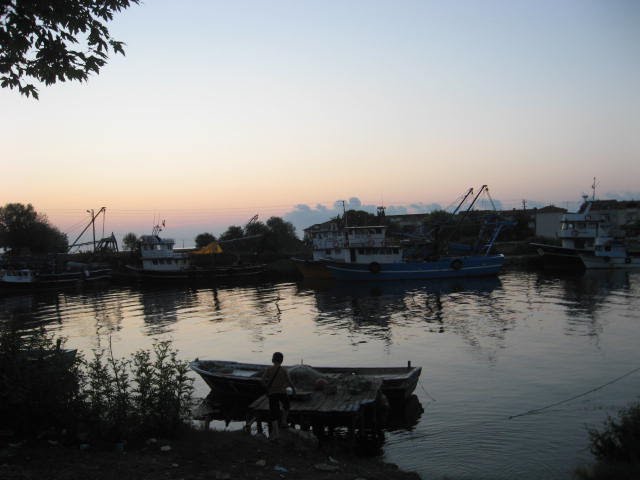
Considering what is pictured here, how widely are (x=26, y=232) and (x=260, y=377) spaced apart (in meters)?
85.2

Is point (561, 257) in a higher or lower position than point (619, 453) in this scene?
higher

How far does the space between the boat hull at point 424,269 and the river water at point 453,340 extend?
6.41ft

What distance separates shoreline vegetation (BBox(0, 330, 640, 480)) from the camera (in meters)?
8.33

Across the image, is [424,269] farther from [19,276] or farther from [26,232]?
[26,232]

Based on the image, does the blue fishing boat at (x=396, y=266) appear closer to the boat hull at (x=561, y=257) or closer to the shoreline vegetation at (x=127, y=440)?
the boat hull at (x=561, y=257)

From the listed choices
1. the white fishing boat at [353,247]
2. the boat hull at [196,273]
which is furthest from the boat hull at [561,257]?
the boat hull at [196,273]

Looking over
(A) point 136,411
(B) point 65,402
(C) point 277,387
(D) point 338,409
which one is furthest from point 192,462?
(D) point 338,409

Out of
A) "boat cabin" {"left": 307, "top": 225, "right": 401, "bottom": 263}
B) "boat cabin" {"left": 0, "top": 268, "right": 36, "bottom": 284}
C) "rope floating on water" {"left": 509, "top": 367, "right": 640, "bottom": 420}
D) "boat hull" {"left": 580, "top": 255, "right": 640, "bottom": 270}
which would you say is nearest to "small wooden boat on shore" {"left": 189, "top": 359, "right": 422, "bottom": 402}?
"rope floating on water" {"left": 509, "top": 367, "right": 640, "bottom": 420}

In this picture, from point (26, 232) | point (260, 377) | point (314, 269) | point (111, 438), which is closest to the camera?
point (111, 438)

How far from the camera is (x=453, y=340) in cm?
2500

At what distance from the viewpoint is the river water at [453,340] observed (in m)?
12.8

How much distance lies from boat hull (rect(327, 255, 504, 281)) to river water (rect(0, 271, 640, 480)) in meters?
1.95

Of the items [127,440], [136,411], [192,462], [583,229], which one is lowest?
[192,462]

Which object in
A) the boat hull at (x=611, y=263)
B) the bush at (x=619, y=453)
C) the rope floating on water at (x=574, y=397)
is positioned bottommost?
the rope floating on water at (x=574, y=397)
